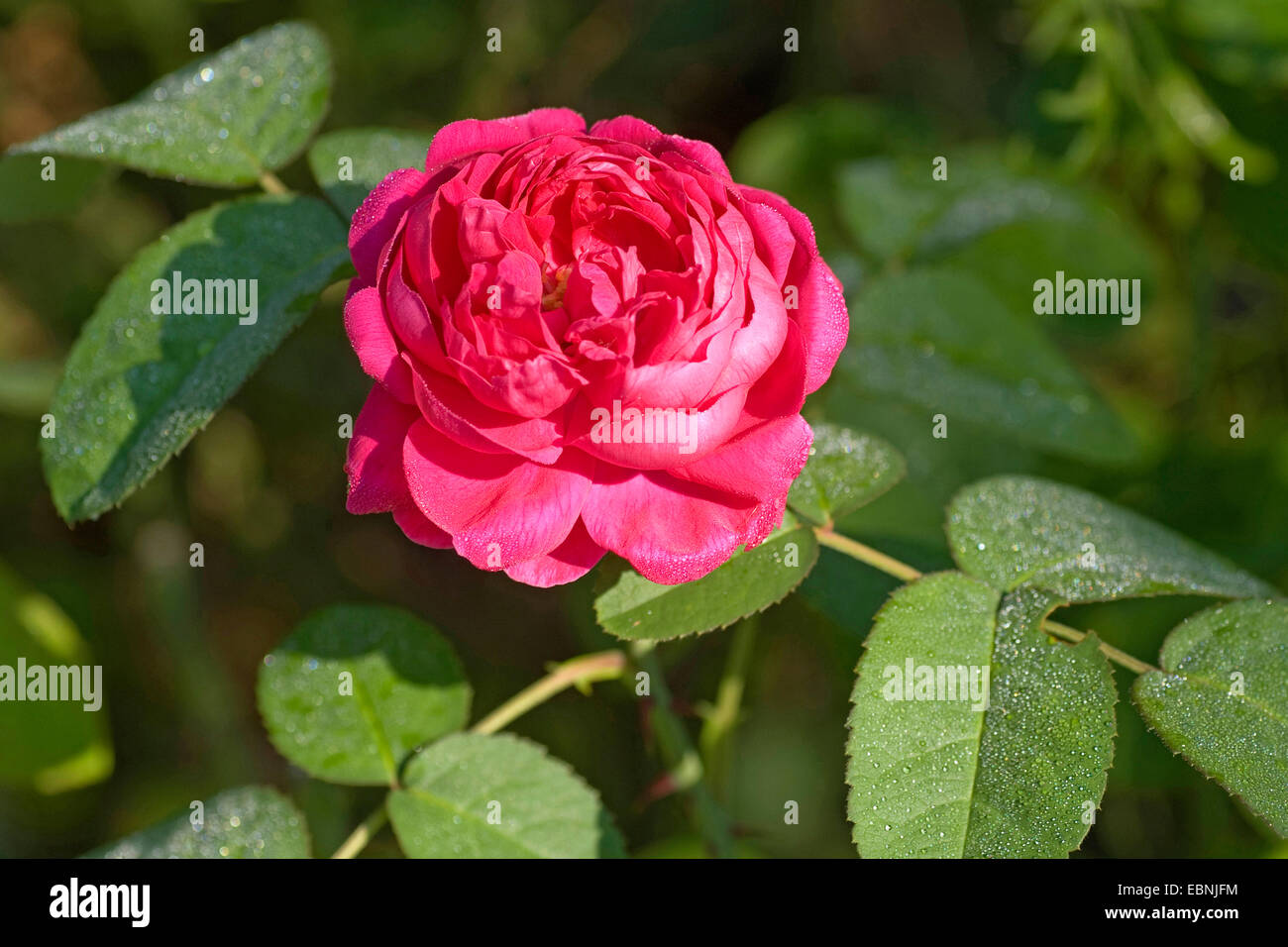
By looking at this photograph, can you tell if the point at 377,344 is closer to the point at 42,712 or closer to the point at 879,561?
the point at 879,561

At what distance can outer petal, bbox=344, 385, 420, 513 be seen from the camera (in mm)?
840

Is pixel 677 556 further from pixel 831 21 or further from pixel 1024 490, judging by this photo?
pixel 831 21

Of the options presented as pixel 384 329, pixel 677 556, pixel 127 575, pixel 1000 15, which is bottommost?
pixel 127 575

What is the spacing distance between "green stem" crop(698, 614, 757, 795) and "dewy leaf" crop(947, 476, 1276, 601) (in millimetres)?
385

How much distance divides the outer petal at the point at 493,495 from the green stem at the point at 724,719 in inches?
23.5

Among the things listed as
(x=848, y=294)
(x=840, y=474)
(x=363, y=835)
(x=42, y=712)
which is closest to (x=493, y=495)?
A: (x=840, y=474)

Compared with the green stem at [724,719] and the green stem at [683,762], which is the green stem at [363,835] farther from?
the green stem at [724,719]

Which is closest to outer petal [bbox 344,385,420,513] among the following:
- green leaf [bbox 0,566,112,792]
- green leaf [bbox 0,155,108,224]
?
green leaf [bbox 0,155,108,224]

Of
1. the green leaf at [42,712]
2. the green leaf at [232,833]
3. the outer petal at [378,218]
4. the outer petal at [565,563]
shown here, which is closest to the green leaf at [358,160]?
the outer petal at [378,218]

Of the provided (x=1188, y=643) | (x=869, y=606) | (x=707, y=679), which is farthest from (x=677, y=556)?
(x=707, y=679)

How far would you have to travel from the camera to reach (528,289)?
0.79m

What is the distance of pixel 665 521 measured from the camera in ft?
2.74

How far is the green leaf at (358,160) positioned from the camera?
1.16 metres

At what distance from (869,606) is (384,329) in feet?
2.05
